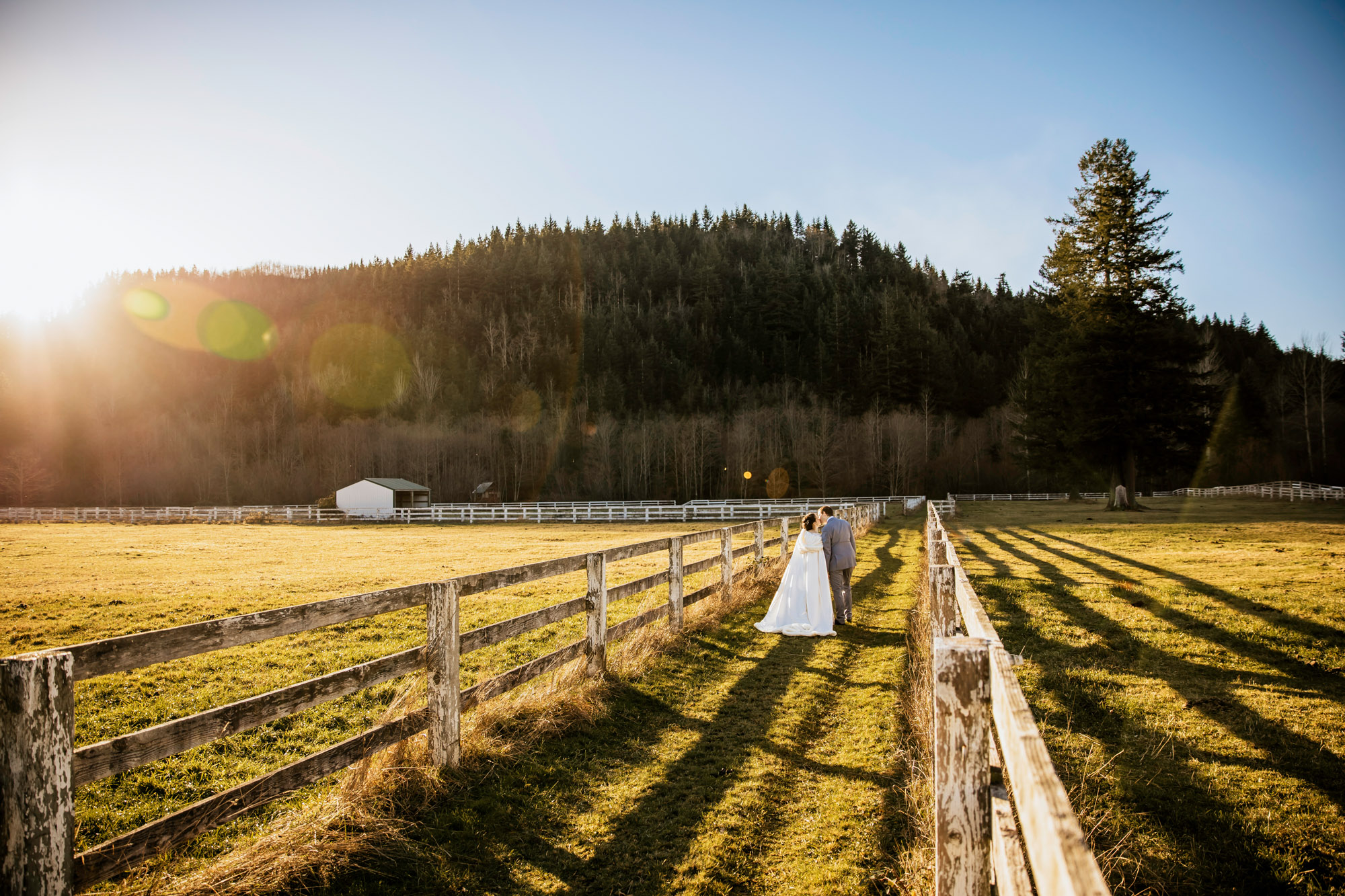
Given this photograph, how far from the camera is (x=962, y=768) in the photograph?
7.66 feet

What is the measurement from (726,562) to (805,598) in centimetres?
186

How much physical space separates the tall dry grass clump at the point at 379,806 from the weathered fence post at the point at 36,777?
0.43m

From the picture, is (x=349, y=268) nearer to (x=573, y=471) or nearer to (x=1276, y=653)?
(x=573, y=471)

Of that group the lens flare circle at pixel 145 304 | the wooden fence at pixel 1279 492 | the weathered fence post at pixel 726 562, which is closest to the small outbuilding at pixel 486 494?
the weathered fence post at pixel 726 562

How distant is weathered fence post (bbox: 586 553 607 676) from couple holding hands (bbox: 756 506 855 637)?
135 inches

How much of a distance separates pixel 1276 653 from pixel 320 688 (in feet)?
31.7

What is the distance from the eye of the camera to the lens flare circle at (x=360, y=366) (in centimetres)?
10244

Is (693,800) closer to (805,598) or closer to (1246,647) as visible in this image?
(805,598)

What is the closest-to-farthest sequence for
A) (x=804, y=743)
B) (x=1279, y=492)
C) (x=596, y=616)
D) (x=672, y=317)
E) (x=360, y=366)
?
1. (x=804, y=743)
2. (x=596, y=616)
3. (x=1279, y=492)
4. (x=360, y=366)
5. (x=672, y=317)

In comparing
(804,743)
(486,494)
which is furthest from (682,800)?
(486,494)

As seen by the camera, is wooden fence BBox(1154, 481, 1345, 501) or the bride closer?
the bride

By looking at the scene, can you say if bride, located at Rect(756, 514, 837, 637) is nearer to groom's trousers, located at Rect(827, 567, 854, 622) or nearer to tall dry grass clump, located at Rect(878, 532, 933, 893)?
groom's trousers, located at Rect(827, 567, 854, 622)

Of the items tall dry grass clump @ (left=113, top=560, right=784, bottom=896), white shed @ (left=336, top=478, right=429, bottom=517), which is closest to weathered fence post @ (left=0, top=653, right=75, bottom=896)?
tall dry grass clump @ (left=113, top=560, right=784, bottom=896)

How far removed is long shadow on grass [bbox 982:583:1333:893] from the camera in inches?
136
